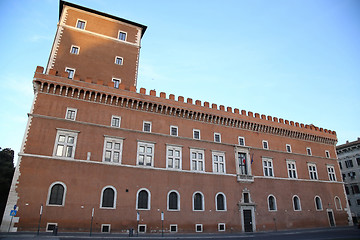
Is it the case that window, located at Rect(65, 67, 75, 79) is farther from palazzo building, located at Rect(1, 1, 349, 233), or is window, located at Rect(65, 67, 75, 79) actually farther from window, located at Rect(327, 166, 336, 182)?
window, located at Rect(327, 166, 336, 182)

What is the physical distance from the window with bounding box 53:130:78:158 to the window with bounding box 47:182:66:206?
8.54 feet

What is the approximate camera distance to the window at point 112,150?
78.1ft

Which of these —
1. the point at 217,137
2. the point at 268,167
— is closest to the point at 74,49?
the point at 217,137

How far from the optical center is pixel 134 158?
24.7m

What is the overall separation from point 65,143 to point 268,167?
23.9m

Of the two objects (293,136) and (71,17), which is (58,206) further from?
(293,136)

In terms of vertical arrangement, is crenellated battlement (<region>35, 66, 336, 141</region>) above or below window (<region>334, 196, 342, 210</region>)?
above

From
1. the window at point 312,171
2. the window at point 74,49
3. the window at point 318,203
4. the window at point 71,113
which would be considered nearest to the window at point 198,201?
the window at point 71,113

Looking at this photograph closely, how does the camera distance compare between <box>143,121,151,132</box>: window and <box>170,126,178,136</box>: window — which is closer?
<box>143,121,151,132</box>: window

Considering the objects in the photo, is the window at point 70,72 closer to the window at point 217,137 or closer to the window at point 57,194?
the window at point 57,194

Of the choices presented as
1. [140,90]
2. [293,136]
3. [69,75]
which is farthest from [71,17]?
[293,136]

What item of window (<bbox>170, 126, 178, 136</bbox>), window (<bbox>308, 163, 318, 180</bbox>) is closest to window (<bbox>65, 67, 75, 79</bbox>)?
window (<bbox>170, 126, 178, 136</bbox>)

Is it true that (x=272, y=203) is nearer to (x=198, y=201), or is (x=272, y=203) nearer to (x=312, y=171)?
(x=312, y=171)

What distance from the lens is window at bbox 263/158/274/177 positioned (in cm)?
3183
